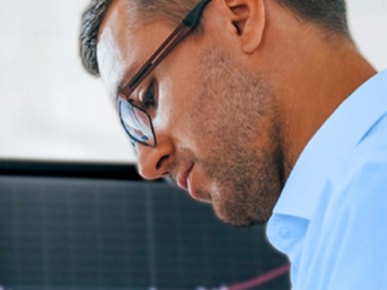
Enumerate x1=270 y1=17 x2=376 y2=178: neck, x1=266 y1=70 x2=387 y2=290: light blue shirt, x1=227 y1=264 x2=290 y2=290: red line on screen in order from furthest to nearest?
1. x1=227 y1=264 x2=290 y2=290: red line on screen
2. x1=270 y1=17 x2=376 y2=178: neck
3. x1=266 y1=70 x2=387 y2=290: light blue shirt

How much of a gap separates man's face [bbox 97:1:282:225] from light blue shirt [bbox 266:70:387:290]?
11cm

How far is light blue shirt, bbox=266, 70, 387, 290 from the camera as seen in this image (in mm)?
560

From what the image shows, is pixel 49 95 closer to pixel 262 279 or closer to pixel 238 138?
pixel 262 279

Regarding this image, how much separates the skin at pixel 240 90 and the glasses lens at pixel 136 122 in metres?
0.01

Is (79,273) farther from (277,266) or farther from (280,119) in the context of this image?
(280,119)

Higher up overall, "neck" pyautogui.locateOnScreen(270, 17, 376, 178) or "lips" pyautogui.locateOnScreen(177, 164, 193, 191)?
"neck" pyautogui.locateOnScreen(270, 17, 376, 178)

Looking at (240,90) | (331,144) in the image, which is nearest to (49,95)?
(240,90)

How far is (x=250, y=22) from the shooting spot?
0.83m

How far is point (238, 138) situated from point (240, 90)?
5cm

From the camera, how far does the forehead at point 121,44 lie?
0.87 m

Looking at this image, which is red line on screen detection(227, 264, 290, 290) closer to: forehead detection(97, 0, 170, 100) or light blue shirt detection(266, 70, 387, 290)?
forehead detection(97, 0, 170, 100)

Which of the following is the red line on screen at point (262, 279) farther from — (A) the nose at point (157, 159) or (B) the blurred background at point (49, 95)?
(A) the nose at point (157, 159)

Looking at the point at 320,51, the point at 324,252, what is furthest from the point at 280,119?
the point at 324,252

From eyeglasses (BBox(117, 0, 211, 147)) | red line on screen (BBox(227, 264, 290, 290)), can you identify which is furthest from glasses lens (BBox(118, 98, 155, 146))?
red line on screen (BBox(227, 264, 290, 290))
